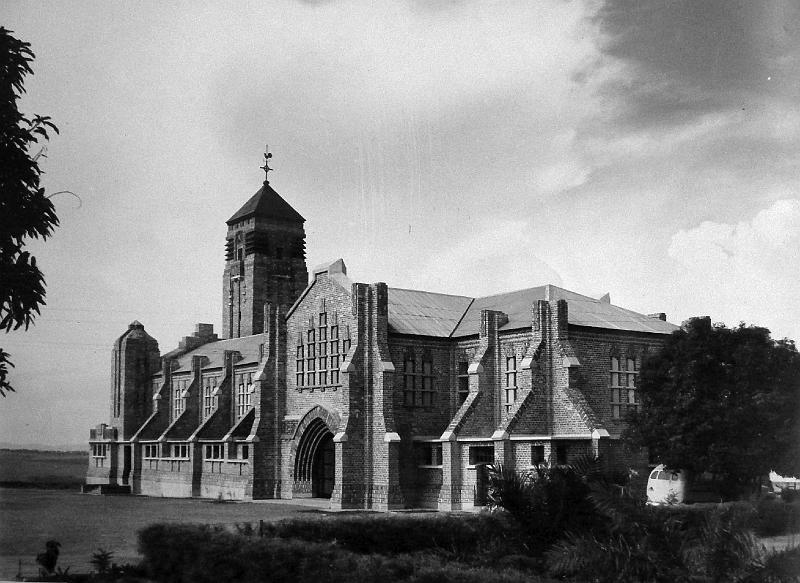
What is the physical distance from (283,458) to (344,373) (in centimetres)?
771

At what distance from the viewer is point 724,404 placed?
34156mm

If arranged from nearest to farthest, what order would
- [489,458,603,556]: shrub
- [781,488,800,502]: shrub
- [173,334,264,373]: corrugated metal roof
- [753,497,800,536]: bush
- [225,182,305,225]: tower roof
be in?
[489,458,603,556]: shrub, [753,497,800,536]: bush, [781,488,800,502]: shrub, [173,334,264,373]: corrugated metal roof, [225,182,305,225]: tower roof

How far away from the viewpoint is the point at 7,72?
2100 cm

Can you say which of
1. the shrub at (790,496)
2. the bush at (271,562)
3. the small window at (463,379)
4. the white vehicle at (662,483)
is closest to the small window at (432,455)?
the small window at (463,379)

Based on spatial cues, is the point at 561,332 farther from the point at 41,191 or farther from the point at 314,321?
the point at 41,191

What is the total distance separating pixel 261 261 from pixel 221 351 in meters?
11.3

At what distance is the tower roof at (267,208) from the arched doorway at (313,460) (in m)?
35.3

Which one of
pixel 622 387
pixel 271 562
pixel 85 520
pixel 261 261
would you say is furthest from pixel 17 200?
pixel 261 261

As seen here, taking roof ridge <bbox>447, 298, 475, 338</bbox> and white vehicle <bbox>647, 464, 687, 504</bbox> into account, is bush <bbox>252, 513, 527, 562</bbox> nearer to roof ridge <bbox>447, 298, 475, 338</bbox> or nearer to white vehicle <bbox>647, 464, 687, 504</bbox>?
white vehicle <bbox>647, 464, 687, 504</bbox>

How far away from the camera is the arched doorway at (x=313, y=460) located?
4838 cm

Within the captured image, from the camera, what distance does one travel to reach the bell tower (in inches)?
3150

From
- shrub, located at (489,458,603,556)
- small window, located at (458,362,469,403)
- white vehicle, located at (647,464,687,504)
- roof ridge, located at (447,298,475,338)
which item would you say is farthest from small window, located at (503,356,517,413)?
shrub, located at (489,458,603,556)

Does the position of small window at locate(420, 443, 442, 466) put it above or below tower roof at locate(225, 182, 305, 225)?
below

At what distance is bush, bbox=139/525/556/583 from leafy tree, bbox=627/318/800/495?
790 inches
